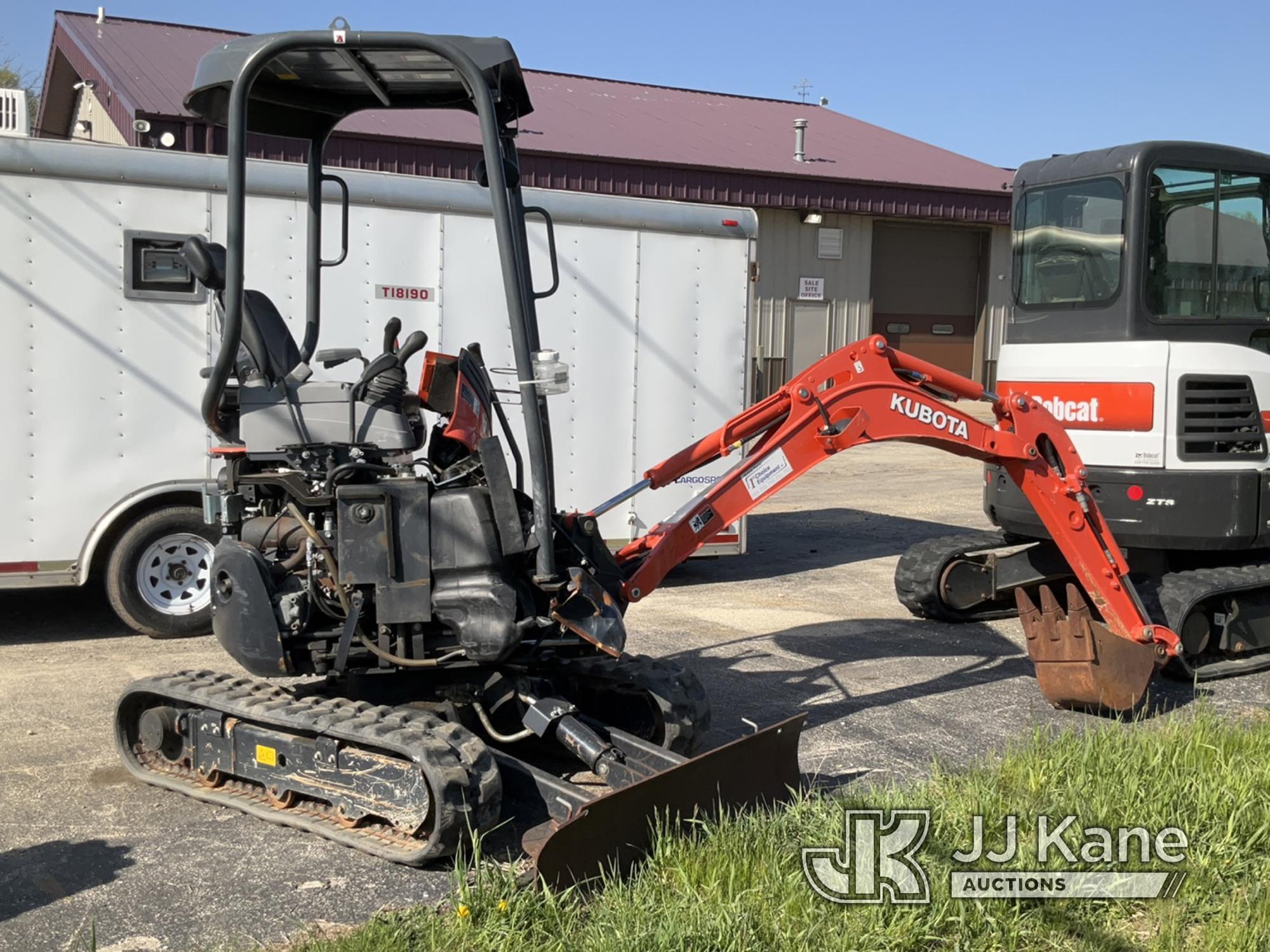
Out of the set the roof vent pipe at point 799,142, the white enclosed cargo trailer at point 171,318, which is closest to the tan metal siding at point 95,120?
the white enclosed cargo trailer at point 171,318

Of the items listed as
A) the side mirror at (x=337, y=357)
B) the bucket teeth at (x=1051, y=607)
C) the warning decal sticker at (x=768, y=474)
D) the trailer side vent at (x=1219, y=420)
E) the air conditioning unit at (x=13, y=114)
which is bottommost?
the bucket teeth at (x=1051, y=607)

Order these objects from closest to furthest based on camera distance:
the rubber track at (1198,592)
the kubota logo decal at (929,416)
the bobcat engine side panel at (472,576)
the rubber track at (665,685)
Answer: the bobcat engine side panel at (472,576), the rubber track at (665,685), the kubota logo decal at (929,416), the rubber track at (1198,592)

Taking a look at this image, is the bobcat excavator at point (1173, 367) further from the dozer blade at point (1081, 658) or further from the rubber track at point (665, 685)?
the rubber track at point (665, 685)

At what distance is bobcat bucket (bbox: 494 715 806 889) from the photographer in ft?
14.4

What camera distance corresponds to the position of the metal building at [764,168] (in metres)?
18.0

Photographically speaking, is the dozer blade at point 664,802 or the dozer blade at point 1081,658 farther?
the dozer blade at point 1081,658

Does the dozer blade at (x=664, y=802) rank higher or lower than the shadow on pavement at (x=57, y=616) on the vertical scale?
higher

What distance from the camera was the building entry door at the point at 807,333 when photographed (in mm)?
23109

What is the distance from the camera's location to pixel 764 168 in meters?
22.0

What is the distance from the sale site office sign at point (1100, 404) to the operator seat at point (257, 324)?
431cm

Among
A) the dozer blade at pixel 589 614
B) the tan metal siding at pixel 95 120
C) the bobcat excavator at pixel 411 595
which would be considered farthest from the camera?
the tan metal siding at pixel 95 120

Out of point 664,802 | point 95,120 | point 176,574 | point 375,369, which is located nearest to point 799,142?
point 95,120

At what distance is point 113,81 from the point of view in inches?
671

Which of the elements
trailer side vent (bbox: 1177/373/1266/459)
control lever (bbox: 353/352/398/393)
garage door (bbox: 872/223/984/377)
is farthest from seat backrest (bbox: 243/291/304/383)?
garage door (bbox: 872/223/984/377)
